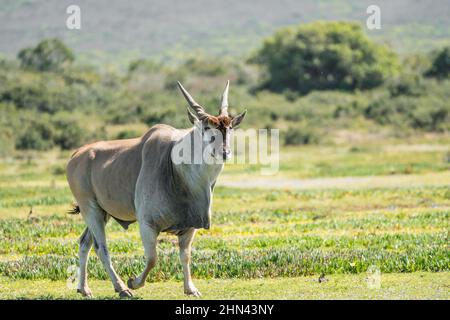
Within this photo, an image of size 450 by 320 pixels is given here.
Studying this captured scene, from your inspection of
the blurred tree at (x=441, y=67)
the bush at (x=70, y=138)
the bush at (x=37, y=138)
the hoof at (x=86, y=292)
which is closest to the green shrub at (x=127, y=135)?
the bush at (x=70, y=138)

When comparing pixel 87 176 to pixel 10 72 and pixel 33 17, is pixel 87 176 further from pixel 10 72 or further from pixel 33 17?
pixel 33 17

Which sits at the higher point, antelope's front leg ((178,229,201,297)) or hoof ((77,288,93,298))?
antelope's front leg ((178,229,201,297))

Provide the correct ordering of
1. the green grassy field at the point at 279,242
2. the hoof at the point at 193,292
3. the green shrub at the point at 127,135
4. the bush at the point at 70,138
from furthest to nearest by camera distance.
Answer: the bush at the point at 70,138, the green shrub at the point at 127,135, the green grassy field at the point at 279,242, the hoof at the point at 193,292

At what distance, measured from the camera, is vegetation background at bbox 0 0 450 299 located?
14.8 m

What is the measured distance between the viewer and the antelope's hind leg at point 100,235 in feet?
42.0

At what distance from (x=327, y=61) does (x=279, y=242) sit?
71770mm

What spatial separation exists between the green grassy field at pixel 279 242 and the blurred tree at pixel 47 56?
64.1 meters

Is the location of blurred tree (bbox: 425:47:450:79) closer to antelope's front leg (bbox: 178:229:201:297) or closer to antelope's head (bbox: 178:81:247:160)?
antelope's front leg (bbox: 178:229:201:297)

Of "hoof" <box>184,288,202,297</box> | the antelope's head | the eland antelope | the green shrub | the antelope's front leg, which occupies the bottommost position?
the green shrub

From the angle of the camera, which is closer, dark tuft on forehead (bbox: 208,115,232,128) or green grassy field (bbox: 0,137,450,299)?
dark tuft on forehead (bbox: 208,115,232,128)

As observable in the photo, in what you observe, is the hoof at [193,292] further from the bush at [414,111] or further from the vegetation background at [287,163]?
the bush at [414,111]

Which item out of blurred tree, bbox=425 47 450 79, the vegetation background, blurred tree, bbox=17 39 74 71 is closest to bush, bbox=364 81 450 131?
the vegetation background

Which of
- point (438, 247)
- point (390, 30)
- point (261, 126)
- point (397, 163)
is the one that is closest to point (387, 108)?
point (261, 126)

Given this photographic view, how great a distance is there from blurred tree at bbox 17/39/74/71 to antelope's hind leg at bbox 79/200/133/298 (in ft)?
274
